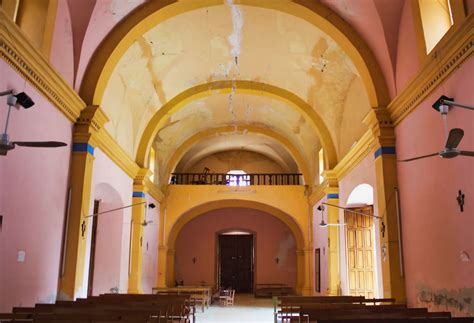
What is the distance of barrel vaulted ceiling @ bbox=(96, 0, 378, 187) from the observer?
10.9m

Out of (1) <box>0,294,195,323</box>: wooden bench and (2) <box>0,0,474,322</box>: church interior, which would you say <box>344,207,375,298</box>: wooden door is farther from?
(1) <box>0,294,195,323</box>: wooden bench

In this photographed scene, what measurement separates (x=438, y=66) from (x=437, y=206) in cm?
212

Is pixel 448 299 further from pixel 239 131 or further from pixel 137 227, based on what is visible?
pixel 239 131

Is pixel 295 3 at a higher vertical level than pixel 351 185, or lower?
higher

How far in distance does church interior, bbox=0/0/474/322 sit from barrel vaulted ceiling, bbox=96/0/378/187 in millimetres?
58

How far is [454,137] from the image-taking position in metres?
4.67

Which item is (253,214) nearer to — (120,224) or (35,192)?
(120,224)

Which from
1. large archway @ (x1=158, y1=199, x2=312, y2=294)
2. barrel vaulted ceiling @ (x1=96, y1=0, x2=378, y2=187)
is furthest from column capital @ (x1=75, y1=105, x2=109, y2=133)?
large archway @ (x1=158, y1=199, x2=312, y2=294)

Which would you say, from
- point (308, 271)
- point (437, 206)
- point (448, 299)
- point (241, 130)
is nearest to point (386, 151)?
point (437, 206)

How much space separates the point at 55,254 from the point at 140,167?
5.82m

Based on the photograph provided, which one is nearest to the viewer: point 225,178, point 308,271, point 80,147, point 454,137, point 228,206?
point 454,137

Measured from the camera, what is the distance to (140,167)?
1372 centimetres

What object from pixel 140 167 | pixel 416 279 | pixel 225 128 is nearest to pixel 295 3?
pixel 416 279

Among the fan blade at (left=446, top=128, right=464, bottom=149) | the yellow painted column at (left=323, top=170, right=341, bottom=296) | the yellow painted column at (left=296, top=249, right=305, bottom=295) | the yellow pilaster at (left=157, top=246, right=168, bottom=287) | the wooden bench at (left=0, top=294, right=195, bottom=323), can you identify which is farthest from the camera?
the yellow painted column at (left=296, top=249, right=305, bottom=295)
